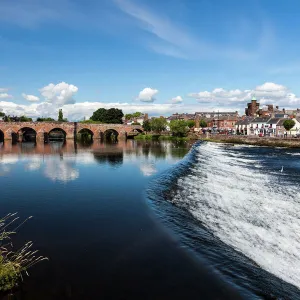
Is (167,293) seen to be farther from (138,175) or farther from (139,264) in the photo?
(138,175)

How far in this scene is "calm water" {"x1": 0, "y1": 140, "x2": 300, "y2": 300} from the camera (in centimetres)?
1032

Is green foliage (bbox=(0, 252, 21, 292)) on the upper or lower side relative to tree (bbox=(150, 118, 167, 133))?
lower

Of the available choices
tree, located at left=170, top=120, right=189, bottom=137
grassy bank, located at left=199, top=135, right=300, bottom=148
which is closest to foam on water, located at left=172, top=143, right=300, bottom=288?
grassy bank, located at left=199, top=135, right=300, bottom=148

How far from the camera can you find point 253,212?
19734mm

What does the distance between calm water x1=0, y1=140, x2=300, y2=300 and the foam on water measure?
0.19ft

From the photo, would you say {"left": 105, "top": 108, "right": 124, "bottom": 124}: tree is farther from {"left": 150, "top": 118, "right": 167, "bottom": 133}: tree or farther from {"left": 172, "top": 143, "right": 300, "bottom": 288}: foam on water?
{"left": 172, "top": 143, "right": 300, "bottom": 288}: foam on water

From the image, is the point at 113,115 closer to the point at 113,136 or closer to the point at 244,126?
the point at 113,136

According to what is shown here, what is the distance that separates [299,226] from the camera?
17.1 meters

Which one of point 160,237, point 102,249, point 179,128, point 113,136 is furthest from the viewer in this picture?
point 113,136

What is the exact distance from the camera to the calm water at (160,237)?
406 inches

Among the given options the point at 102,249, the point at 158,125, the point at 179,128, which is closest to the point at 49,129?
the point at 158,125

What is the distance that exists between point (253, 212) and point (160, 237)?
24.9ft

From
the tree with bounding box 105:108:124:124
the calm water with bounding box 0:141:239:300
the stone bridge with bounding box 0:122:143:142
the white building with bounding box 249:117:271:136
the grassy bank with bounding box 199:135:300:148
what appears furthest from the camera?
the tree with bounding box 105:108:124:124

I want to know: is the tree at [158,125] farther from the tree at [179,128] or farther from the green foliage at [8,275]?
the green foliage at [8,275]
